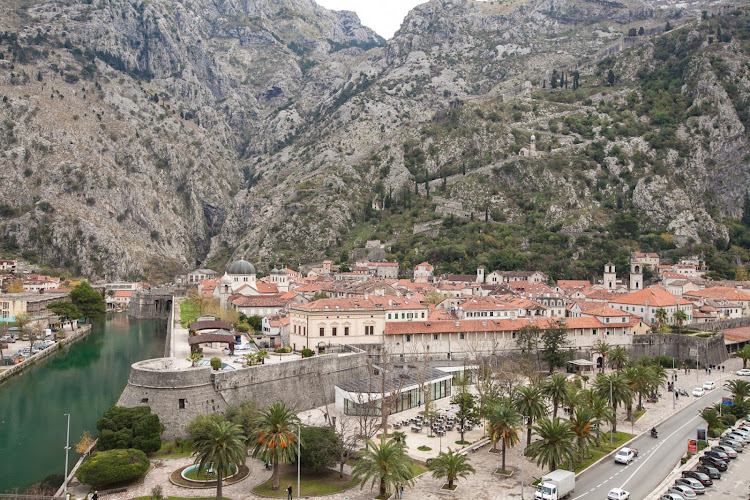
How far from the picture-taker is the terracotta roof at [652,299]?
8212 centimetres

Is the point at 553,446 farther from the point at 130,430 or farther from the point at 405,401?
the point at 130,430

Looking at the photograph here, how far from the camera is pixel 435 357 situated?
209ft

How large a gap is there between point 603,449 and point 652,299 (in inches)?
1895

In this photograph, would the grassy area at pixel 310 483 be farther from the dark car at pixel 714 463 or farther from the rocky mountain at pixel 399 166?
the rocky mountain at pixel 399 166

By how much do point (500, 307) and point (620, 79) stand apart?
131 m

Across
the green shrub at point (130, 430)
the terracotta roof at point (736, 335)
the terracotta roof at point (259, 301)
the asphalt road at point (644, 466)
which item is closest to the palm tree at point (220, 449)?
the green shrub at point (130, 430)

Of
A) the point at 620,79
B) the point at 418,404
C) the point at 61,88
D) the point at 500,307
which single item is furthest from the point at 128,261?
the point at 620,79

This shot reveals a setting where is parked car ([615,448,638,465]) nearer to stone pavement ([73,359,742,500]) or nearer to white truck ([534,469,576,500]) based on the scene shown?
stone pavement ([73,359,742,500])

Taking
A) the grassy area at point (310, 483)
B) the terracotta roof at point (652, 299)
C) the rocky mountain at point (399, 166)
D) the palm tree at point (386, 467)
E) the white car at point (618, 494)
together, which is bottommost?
the grassy area at point (310, 483)

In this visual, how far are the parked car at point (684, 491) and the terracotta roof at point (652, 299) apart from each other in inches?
2166

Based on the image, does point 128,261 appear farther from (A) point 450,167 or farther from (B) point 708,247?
(B) point 708,247

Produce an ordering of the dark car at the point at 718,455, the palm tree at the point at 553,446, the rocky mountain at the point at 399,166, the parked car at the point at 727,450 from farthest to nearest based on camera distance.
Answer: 1. the rocky mountain at the point at 399,166
2. the parked car at the point at 727,450
3. the dark car at the point at 718,455
4. the palm tree at the point at 553,446

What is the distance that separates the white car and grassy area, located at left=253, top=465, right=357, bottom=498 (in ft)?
44.2

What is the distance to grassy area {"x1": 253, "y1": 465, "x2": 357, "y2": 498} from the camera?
33.7 m
